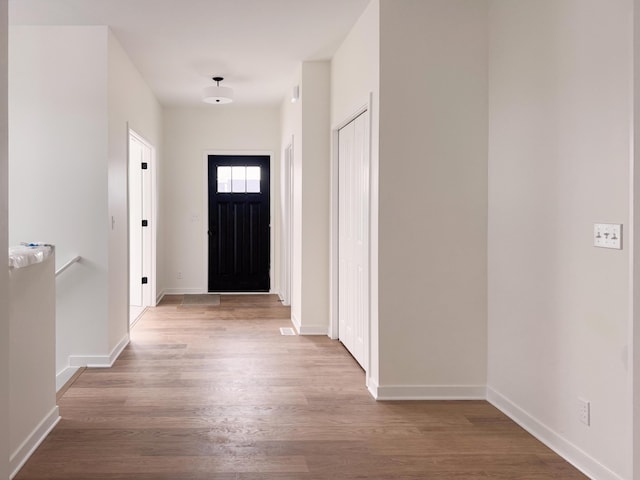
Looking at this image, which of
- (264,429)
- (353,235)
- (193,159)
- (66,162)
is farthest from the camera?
(193,159)

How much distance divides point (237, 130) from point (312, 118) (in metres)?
2.95

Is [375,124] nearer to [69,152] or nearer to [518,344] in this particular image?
[518,344]

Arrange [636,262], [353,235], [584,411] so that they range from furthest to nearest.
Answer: [353,235], [584,411], [636,262]

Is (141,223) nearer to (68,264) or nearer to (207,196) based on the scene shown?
(207,196)

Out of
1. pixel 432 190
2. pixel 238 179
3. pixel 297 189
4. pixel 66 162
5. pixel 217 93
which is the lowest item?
pixel 432 190

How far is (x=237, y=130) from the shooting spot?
8.37 meters

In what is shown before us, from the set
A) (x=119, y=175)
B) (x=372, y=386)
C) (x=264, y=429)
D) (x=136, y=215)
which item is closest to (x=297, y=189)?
(x=119, y=175)

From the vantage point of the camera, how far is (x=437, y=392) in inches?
147

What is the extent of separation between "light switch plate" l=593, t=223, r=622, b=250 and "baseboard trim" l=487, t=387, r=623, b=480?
36.8 inches

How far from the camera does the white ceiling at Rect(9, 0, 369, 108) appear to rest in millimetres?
4109

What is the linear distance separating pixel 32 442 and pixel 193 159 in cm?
584

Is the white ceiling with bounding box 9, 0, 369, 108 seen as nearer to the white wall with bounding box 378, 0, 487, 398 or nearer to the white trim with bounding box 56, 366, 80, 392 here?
the white wall with bounding box 378, 0, 487, 398

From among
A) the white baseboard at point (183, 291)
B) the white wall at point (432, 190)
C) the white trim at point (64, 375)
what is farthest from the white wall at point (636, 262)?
the white baseboard at point (183, 291)

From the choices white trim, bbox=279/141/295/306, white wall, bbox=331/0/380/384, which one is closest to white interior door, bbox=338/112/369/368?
white wall, bbox=331/0/380/384
